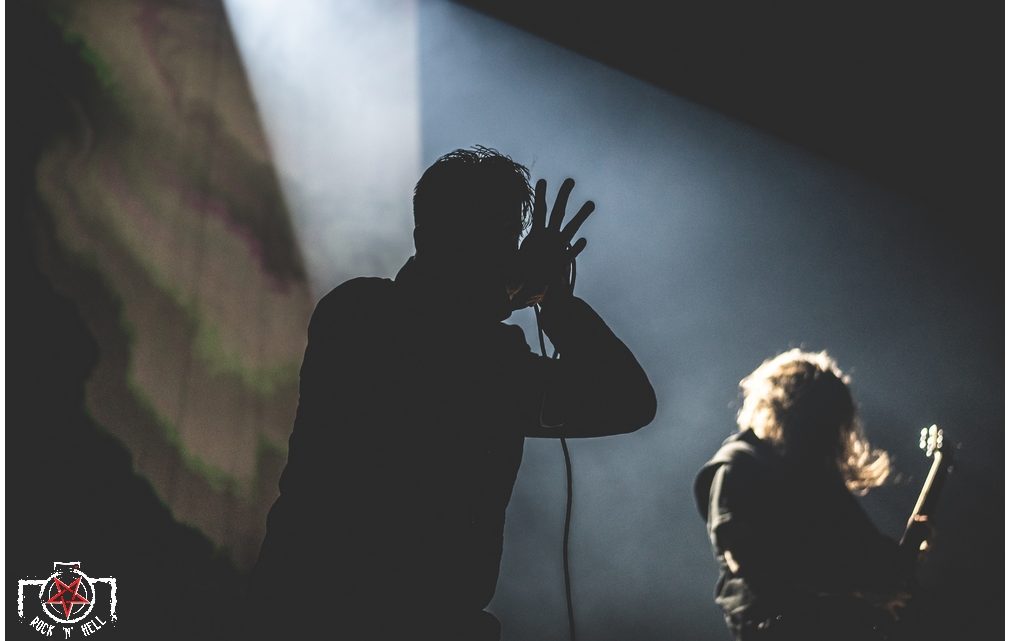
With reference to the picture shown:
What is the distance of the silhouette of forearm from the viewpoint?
2.18 feet

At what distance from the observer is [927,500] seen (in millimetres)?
1562

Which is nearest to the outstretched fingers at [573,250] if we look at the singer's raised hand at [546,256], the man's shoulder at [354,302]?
the singer's raised hand at [546,256]

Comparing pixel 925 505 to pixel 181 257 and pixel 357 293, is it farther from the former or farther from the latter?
pixel 181 257

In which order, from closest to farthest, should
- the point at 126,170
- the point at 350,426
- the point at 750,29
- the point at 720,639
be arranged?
1. the point at 350,426
2. the point at 750,29
3. the point at 126,170
4. the point at 720,639

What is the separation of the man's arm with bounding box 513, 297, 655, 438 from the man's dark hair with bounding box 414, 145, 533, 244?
0.13 meters

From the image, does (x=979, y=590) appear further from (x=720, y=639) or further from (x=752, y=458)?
(x=752, y=458)

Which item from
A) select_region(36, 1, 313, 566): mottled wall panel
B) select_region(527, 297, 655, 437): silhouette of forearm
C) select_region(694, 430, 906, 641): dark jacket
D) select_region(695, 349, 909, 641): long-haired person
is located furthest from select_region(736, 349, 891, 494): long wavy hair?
select_region(36, 1, 313, 566): mottled wall panel

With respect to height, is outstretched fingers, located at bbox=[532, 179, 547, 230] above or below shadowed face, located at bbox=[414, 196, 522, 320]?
above

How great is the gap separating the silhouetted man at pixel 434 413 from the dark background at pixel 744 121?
1447 millimetres

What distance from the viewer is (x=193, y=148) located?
2.22 m

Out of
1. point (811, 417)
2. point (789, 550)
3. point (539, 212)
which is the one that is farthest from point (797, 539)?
point (539, 212)

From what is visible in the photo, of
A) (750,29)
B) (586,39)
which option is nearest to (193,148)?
(586,39)

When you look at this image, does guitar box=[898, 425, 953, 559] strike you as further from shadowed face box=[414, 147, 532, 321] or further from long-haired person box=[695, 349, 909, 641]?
shadowed face box=[414, 147, 532, 321]

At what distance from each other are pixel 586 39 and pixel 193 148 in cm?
139
